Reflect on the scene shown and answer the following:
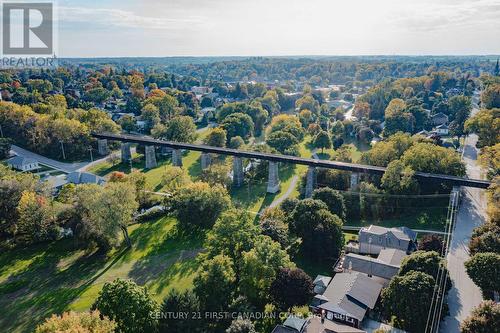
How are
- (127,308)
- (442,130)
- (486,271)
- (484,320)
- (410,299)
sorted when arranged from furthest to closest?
(442,130), (486,271), (410,299), (127,308), (484,320)

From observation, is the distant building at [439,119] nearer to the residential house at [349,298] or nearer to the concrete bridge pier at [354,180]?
the concrete bridge pier at [354,180]

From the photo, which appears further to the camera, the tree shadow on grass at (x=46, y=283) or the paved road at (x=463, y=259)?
the tree shadow on grass at (x=46, y=283)

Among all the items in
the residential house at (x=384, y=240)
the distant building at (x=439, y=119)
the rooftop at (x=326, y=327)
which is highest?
the distant building at (x=439, y=119)

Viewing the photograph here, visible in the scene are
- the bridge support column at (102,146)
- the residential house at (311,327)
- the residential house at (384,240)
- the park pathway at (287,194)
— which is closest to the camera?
the residential house at (311,327)

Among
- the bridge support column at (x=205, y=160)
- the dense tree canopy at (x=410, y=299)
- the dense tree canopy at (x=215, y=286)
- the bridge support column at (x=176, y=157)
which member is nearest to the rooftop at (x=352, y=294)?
the dense tree canopy at (x=410, y=299)

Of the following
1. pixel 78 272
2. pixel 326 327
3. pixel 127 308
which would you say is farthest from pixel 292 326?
pixel 78 272

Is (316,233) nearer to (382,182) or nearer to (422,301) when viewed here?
(422,301)

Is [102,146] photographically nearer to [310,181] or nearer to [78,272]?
[78,272]
